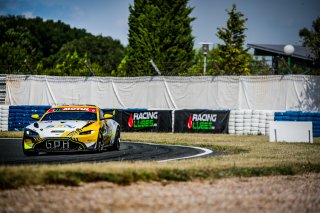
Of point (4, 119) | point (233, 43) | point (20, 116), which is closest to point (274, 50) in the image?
point (233, 43)

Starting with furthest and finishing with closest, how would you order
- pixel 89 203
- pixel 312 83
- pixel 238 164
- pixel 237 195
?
pixel 312 83 → pixel 238 164 → pixel 237 195 → pixel 89 203

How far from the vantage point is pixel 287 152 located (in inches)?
608

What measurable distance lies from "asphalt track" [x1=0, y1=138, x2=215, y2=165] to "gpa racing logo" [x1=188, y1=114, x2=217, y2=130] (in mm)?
8682

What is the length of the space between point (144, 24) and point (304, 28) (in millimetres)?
51864

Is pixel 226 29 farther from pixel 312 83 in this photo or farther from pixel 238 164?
pixel 238 164

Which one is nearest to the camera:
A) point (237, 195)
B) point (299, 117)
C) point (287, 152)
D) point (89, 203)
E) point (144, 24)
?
point (89, 203)

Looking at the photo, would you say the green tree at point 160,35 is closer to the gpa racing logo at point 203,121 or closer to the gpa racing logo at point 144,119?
the gpa racing logo at point 144,119

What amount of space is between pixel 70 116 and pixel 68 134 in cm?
170

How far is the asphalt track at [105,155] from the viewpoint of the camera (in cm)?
1255

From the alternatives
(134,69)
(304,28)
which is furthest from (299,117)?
(304,28)

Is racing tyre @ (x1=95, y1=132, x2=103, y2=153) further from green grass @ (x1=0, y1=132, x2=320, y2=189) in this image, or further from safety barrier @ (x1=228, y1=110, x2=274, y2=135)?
safety barrier @ (x1=228, y1=110, x2=274, y2=135)

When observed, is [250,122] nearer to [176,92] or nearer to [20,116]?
[176,92]

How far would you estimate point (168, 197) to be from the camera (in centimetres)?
780

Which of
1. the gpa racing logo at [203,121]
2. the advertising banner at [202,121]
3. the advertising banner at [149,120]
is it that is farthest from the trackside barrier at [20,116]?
the gpa racing logo at [203,121]
